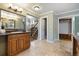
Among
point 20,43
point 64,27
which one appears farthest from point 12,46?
point 64,27

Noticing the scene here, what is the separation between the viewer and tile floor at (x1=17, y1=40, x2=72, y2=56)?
2121 mm

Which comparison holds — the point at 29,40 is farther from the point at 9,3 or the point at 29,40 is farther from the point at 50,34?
the point at 9,3

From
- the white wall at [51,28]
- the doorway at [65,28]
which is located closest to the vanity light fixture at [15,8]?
the white wall at [51,28]

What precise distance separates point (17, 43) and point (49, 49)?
0.88 m

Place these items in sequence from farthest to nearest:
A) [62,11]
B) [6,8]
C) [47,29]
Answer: [47,29], [62,11], [6,8]

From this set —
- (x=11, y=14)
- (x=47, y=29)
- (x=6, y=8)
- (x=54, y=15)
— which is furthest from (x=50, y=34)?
(x=6, y=8)

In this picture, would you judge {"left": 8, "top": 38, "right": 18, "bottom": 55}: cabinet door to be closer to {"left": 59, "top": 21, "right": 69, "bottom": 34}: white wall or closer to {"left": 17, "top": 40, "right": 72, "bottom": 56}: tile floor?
{"left": 17, "top": 40, "right": 72, "bottom": 56}: tile floor

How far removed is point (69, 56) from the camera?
82.3 inches

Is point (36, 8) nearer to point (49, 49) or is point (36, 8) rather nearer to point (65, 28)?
point (65, 28)

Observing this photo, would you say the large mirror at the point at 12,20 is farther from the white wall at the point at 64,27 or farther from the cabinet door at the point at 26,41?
the white wall at the point at 64,27

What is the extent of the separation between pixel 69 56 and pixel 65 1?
1320mm

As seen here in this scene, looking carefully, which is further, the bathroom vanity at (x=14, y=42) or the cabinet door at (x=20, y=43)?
the cabinet door at (x=20, y=43)

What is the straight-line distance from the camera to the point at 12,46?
87.9 inches

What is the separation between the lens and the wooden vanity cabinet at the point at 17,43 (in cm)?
217
